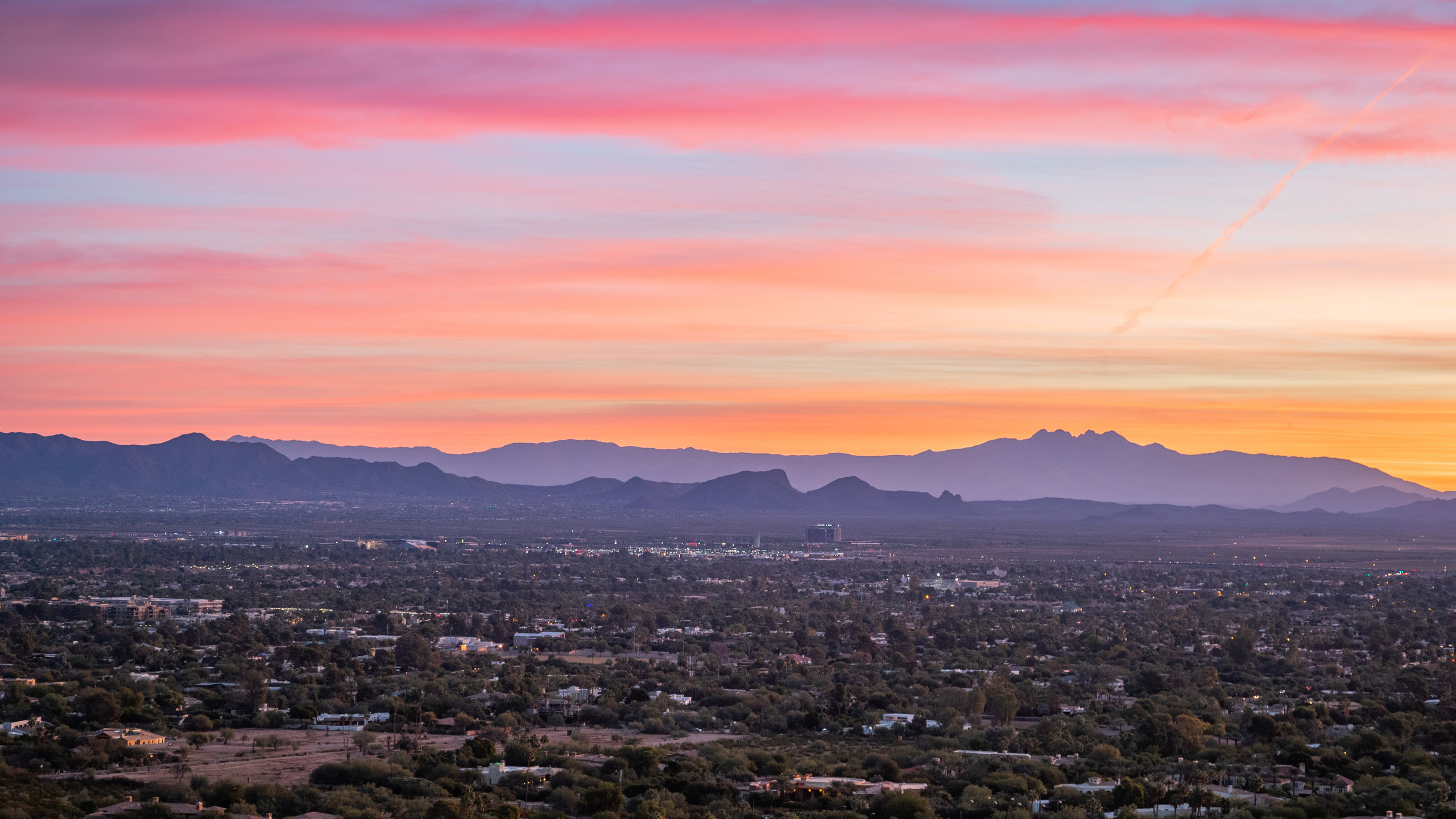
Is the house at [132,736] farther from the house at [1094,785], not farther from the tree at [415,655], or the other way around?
the house at [1094,785]

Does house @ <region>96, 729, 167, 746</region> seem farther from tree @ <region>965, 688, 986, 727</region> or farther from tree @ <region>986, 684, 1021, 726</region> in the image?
tree @ <region>986, 684, 1021, 726</region>

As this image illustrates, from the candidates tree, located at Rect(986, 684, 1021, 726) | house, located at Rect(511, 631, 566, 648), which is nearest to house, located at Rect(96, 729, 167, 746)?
tree, located at Rect(986, 684, 1021, 726)

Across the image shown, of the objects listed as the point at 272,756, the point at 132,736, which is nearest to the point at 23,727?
the point at 132,736

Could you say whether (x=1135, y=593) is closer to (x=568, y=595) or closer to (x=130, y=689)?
(x=568, y=595)

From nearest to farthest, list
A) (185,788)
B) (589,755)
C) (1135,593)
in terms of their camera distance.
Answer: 1. (185,788)
2. (589,755)
3. (1135,593)

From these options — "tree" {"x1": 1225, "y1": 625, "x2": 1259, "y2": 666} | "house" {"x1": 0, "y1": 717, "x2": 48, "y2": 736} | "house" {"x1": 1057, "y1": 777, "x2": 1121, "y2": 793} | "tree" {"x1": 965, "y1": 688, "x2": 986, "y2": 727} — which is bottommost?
"house" {"x1": 0, "y1": 717, "x2": 48, "y2": 736}

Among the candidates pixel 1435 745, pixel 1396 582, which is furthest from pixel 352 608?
pixel 1396 582

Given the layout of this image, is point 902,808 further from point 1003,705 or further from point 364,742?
point 364,742
